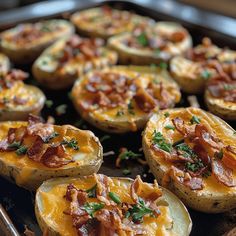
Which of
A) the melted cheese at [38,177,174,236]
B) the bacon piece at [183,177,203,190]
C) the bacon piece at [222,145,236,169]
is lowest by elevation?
the melted cheese at [38,177,174,236]

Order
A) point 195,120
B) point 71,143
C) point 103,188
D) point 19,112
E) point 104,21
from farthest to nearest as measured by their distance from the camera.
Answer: point 104,21, point 19,112, point 195,120, point 71,143, point 103,188

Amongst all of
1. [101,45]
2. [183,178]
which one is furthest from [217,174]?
[101,45]

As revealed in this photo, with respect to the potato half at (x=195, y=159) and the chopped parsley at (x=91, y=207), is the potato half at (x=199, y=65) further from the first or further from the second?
the chopped parsley at (x=91, y=207)

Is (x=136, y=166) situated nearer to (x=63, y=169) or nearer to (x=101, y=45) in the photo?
(x=63, y=169)

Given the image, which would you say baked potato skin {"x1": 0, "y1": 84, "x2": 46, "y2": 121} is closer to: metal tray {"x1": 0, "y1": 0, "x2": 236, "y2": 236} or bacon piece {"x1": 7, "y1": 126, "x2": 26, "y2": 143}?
metal tray {"x1": 0, "y1": 0, "x2": 236, "y2": 236}

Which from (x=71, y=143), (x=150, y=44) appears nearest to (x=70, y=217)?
(x=71, y=143)

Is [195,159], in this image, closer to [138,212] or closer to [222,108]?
[138,212]

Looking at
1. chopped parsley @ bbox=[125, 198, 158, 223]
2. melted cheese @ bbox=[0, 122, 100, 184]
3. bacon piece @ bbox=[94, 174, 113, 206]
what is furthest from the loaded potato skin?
chopped parsley @ bbox=[125, 198, 158, 223]
